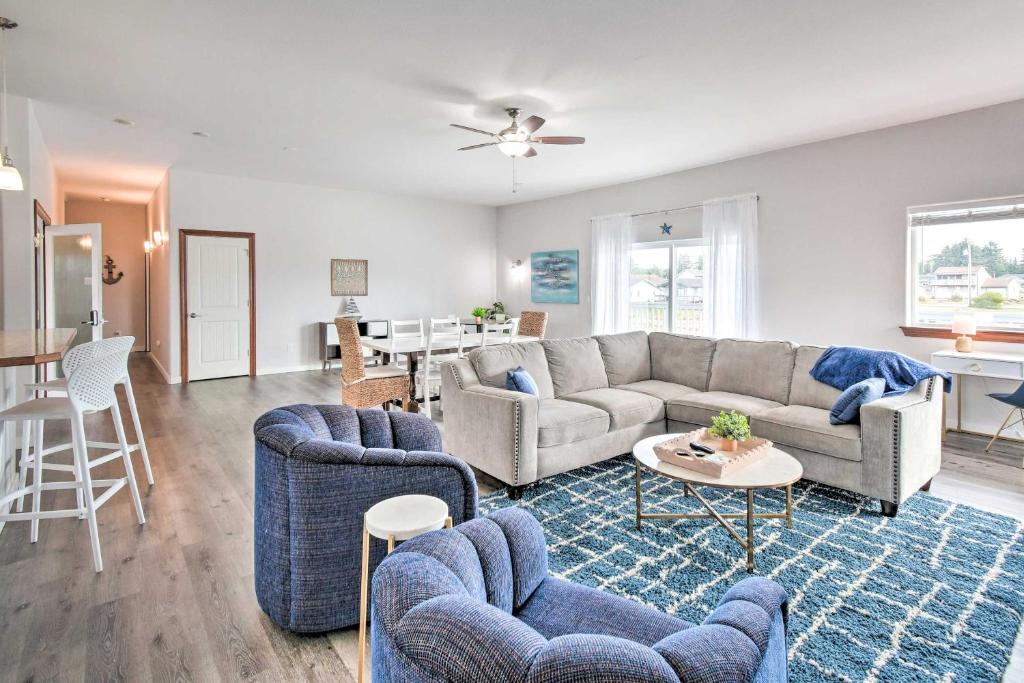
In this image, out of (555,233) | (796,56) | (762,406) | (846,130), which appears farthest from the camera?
(555,233)

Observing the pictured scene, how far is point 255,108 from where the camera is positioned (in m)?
4.38

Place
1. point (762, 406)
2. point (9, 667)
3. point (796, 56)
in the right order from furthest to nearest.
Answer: point (762, 406)
point (796, 56)
point (9, 667)

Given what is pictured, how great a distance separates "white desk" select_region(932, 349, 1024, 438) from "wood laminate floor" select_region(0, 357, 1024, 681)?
60 centimetres

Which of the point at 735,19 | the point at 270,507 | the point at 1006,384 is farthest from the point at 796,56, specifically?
the point at 270,507

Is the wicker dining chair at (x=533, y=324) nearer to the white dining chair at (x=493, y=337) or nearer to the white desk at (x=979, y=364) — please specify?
the white dining chair at (x=493, y=337)

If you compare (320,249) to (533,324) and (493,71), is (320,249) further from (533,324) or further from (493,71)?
(493,71)

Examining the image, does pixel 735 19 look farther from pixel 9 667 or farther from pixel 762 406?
pixel 9 667

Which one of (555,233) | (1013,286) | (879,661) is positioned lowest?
(879,661)

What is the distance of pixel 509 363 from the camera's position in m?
3.82

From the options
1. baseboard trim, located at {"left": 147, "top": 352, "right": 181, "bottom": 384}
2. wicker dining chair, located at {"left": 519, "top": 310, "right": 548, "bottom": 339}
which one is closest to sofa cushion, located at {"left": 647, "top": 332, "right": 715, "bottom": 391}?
wicker dining chair, located at {"left": 519, "top": 310, "right": 548, "bottom": 339}

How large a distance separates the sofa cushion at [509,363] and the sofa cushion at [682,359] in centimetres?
120

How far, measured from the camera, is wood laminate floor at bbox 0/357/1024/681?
1759 millimetres

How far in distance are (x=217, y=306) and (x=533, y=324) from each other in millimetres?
4192

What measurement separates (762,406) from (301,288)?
20.8 ft
